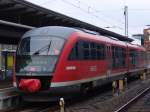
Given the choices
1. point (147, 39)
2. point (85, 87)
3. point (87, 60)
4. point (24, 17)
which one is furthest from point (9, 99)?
point (147, 39)

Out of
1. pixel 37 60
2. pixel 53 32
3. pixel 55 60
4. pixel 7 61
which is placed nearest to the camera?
pixel 55 60

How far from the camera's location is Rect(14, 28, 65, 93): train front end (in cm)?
1625

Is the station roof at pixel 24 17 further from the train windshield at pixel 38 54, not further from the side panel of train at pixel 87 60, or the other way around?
the train windshield at pixel 38 54

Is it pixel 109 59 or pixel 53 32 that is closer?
pixel 53 32

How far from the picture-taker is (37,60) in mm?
16828

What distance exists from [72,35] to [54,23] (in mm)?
16354

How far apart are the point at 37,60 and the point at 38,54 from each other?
270 millimetres

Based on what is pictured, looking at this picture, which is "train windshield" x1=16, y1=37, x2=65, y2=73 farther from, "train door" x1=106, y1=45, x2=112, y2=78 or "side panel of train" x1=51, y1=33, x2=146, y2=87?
Result: "train door" x1=106, y1=45, x2=112, y2=78

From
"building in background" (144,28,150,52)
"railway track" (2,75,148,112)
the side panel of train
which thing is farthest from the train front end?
"building in background" (144,28,150,52)

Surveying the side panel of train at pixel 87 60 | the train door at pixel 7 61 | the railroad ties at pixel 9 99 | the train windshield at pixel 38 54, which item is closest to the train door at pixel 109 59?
the side panel of train at pixel 87 60

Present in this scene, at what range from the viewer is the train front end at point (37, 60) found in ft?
53.3

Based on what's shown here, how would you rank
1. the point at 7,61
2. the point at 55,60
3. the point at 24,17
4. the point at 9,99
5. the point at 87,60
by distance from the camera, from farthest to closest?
1. the point at 7,61
2. the point at 24,17
3. the point at 87,60
4. the point at 9,99
5. the point at 55,60

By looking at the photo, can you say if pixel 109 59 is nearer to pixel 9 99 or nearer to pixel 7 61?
pixel 9 99

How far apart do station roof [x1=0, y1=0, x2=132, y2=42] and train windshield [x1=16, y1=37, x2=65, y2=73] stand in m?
6.08
